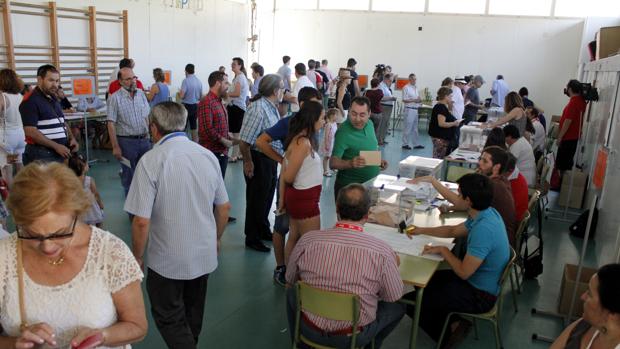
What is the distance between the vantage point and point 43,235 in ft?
4.64

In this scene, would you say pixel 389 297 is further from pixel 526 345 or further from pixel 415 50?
pixel 415 50

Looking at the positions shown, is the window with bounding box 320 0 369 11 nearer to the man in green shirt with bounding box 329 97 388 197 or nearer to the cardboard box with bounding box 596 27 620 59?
the cardboard box with bounding box 596 27 620 59

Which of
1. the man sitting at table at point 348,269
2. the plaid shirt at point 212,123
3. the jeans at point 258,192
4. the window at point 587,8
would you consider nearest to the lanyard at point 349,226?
the man sitting at table at point 348,269

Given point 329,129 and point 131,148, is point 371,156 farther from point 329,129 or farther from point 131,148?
point 329,129

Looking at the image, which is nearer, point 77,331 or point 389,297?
point 77,331

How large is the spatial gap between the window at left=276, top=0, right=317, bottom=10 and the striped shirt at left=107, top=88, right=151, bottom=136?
11896mm

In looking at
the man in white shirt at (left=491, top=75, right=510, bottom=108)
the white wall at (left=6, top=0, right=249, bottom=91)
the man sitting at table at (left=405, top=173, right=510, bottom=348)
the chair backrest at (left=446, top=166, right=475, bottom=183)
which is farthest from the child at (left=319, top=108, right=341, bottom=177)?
the man in white shirt at (left=491, top=75, right=510, bottom=108)

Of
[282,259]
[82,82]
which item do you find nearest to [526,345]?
[282,259]

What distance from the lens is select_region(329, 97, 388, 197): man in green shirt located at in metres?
4.10

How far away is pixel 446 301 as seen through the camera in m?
3.10

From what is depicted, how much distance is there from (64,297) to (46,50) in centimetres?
874

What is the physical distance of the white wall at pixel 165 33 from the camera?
358 inches

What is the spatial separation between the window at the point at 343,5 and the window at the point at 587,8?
5407 millimetres

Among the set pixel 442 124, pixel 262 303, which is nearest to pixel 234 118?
pixel 442 124
